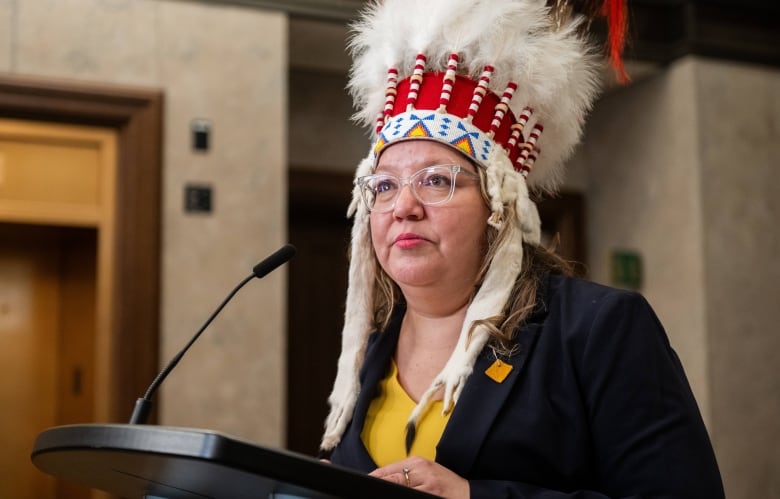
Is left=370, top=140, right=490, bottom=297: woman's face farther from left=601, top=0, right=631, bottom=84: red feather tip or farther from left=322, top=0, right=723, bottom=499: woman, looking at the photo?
left=601, top=0, right=631, bottom=84: red feather tip

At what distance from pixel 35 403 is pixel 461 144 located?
9.36ft

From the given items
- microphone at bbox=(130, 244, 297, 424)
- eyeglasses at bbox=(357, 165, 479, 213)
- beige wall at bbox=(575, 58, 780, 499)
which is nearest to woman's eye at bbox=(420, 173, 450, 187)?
eyeglasses at bbox=(357, 165, 479, 213)

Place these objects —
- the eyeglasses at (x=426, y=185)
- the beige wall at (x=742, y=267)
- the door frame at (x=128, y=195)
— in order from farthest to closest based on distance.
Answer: the beige wall at (x=742, y=267) → the door frame at (x=128, y=195) → the eyeglasses at (x=426, y=185)

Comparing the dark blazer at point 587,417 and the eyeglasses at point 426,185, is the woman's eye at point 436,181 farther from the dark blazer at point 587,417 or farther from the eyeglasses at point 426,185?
the dark blazer at point 587,417

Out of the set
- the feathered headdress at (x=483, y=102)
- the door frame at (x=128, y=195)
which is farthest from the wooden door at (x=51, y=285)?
the feathered headdress at (x=483, y=102)

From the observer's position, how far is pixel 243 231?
153 inches

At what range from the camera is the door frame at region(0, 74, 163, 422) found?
3639mm

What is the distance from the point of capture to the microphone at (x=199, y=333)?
1.38 m

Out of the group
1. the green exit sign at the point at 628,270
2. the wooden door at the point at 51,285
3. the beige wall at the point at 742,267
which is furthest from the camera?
the green exit sign at the point at 628,270

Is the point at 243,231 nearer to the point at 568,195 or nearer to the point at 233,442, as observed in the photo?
the point at 568,195

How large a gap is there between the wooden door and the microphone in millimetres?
2359

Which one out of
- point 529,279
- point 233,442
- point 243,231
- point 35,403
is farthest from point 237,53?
point 233,442

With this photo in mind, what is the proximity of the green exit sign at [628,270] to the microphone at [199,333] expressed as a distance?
3582 millimetres

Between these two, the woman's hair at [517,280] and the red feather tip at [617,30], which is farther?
the red feather tip at [617,30]
